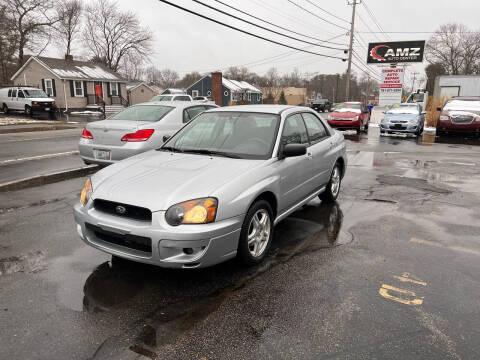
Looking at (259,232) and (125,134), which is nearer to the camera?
(259,232)

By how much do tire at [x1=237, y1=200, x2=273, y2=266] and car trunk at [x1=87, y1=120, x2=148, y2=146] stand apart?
13.6ft

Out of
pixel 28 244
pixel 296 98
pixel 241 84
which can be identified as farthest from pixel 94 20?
pixel 28 244

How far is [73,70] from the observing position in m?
36.8

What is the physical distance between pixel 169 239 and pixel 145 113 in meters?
5.45

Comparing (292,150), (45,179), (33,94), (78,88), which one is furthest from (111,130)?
(78,88)

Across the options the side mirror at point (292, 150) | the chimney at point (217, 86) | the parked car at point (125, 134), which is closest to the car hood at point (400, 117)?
the parked car at point (125, 134)

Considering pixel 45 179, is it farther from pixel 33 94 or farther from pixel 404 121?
pixel 33 94

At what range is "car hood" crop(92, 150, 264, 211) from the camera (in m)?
3.13

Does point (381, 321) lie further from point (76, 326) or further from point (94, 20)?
point (94, 20)

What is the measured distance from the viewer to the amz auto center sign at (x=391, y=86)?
33.2 m

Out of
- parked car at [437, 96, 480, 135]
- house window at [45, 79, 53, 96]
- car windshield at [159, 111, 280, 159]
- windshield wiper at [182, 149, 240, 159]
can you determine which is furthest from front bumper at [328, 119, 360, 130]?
house window at [45, 79, 53, 96]

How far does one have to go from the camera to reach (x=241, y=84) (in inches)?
2566

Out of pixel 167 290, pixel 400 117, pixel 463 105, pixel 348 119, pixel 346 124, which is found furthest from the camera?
pixel 346 124

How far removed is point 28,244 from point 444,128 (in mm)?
17253
